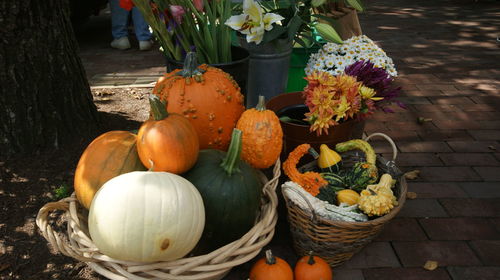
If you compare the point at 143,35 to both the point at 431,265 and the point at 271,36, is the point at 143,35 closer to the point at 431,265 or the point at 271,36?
the point at 271,36

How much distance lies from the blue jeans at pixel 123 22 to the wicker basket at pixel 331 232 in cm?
403

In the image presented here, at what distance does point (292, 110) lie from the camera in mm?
2248

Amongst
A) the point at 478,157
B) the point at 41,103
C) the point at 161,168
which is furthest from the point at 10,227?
the point at 478,157

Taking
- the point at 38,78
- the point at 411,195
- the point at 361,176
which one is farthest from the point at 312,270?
the point at 38,78

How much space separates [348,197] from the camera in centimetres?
169

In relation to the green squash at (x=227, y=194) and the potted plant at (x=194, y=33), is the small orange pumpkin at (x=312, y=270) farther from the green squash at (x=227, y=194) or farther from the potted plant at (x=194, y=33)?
the potted plant at (x=194, y=33)

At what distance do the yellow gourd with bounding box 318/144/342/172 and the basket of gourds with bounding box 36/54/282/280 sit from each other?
0.28 meters

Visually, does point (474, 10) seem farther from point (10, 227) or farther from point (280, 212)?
point (10, 227)

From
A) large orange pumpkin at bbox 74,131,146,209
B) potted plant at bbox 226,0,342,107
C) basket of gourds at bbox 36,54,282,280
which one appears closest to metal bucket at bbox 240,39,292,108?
potted plant at bbox 226,0,342,107

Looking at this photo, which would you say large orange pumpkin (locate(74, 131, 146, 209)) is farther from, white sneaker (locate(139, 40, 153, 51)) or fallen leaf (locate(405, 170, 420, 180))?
white sneaker (locate(139, 40, 153, 51))

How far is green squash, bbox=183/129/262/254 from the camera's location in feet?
4.79

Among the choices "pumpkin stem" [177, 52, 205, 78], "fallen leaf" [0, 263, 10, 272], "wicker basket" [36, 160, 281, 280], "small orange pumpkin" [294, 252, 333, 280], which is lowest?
"fallen leaf" [0, 263, 10, 272]

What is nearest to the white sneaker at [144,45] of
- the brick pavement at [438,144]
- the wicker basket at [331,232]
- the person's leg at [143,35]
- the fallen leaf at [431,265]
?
the person's leg at [143,35]

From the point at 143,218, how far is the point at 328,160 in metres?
0.99
